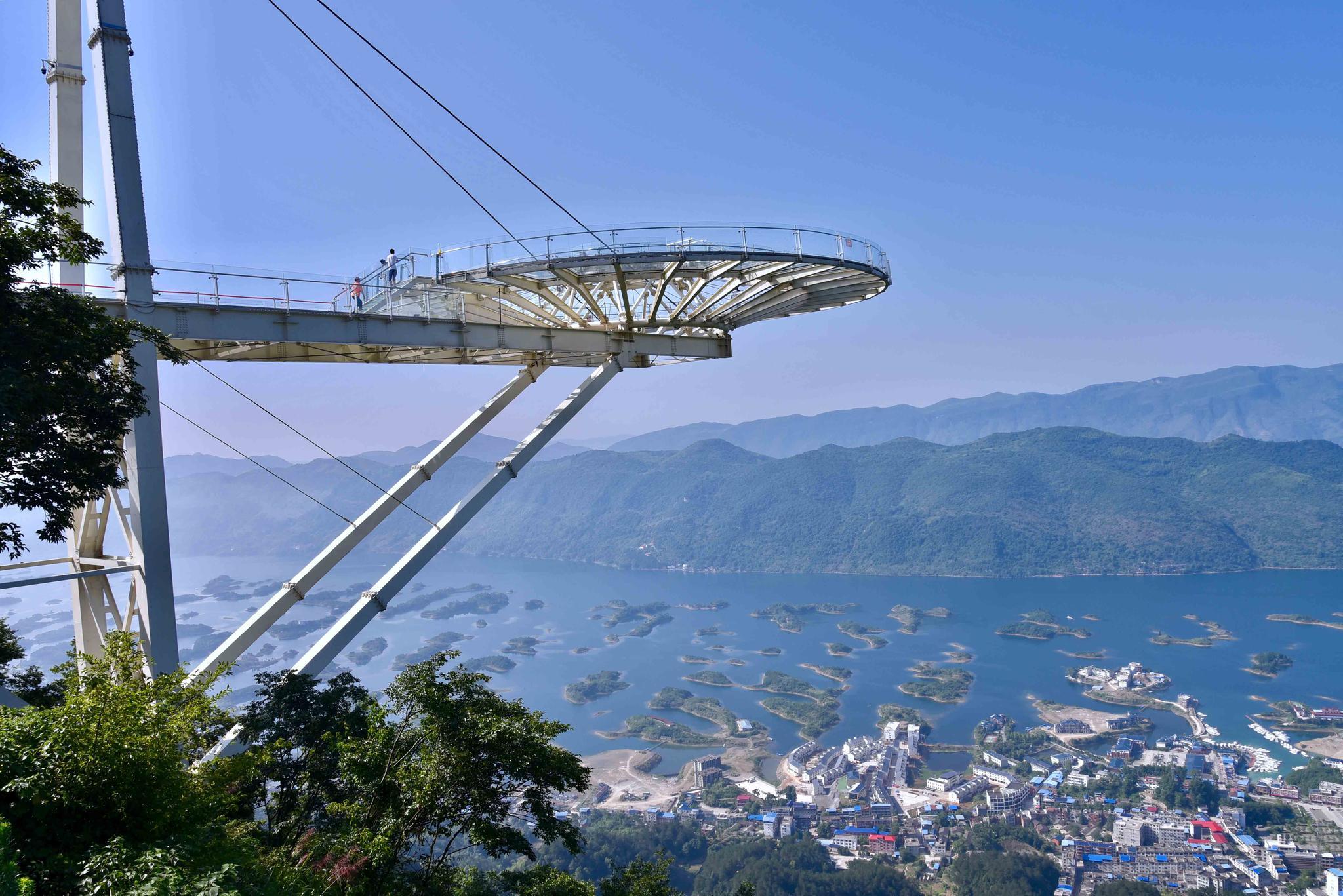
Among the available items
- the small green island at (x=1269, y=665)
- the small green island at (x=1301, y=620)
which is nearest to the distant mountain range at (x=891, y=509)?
the small green island at (x=1301, y=620)

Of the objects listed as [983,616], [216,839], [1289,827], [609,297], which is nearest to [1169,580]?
[983,616]

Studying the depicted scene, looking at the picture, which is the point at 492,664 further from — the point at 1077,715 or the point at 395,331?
the point at 395,331

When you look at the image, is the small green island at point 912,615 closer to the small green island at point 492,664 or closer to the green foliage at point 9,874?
the small green island at point 492,664

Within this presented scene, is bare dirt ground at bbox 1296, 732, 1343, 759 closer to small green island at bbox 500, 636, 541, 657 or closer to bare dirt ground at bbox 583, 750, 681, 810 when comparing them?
bare dirt ground at bbox 583, 750, 681, 810

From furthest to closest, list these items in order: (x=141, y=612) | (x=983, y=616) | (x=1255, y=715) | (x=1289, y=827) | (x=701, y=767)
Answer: (x=983, y=616), (x=1255, y=715), (x=701, y=767), (x=1289, y=827), (x=141, y=612)

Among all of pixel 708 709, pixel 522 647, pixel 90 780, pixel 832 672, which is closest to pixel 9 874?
pixel 90 780

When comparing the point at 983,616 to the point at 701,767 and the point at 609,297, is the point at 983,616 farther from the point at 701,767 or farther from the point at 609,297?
the point at 609,297
